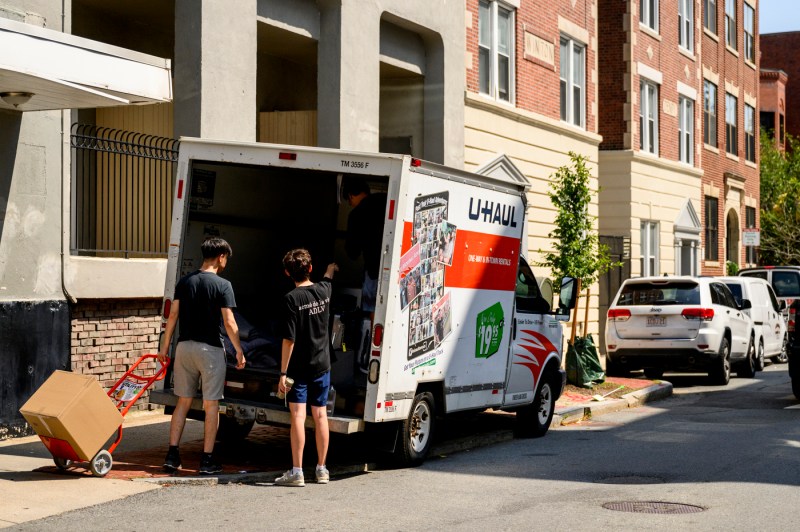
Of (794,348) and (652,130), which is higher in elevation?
(652,130)

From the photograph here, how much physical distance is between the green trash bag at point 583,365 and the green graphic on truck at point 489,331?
5.72 meters

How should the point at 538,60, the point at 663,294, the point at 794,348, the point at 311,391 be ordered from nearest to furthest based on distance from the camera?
the point at 311,391
the point at 794,348
the point at 663,294
the point at 538,60

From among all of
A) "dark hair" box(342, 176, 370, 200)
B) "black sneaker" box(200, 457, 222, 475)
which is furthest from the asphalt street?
"dark hair" box(342, 176, 370, 200)

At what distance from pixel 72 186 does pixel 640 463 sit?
7.24 meters

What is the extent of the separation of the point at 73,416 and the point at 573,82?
18.6 m

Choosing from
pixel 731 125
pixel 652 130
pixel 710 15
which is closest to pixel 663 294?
pixel 652 130

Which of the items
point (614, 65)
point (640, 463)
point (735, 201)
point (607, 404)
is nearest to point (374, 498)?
point (640, 463)

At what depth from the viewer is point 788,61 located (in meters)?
64.8

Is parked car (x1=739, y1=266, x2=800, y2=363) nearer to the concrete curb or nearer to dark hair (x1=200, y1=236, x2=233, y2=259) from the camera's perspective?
the concrete curb

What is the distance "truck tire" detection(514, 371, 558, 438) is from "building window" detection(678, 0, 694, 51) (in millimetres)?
22186

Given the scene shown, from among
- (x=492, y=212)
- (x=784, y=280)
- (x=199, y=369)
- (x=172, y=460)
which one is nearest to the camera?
(x=172, y=460)

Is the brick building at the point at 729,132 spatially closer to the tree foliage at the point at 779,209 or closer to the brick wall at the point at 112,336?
the tree foliage at the point at 779,209

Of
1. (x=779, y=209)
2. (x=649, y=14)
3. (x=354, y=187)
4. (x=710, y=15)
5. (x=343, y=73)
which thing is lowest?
(x=354, y=187)

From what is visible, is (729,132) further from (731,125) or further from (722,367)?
(722,367)
